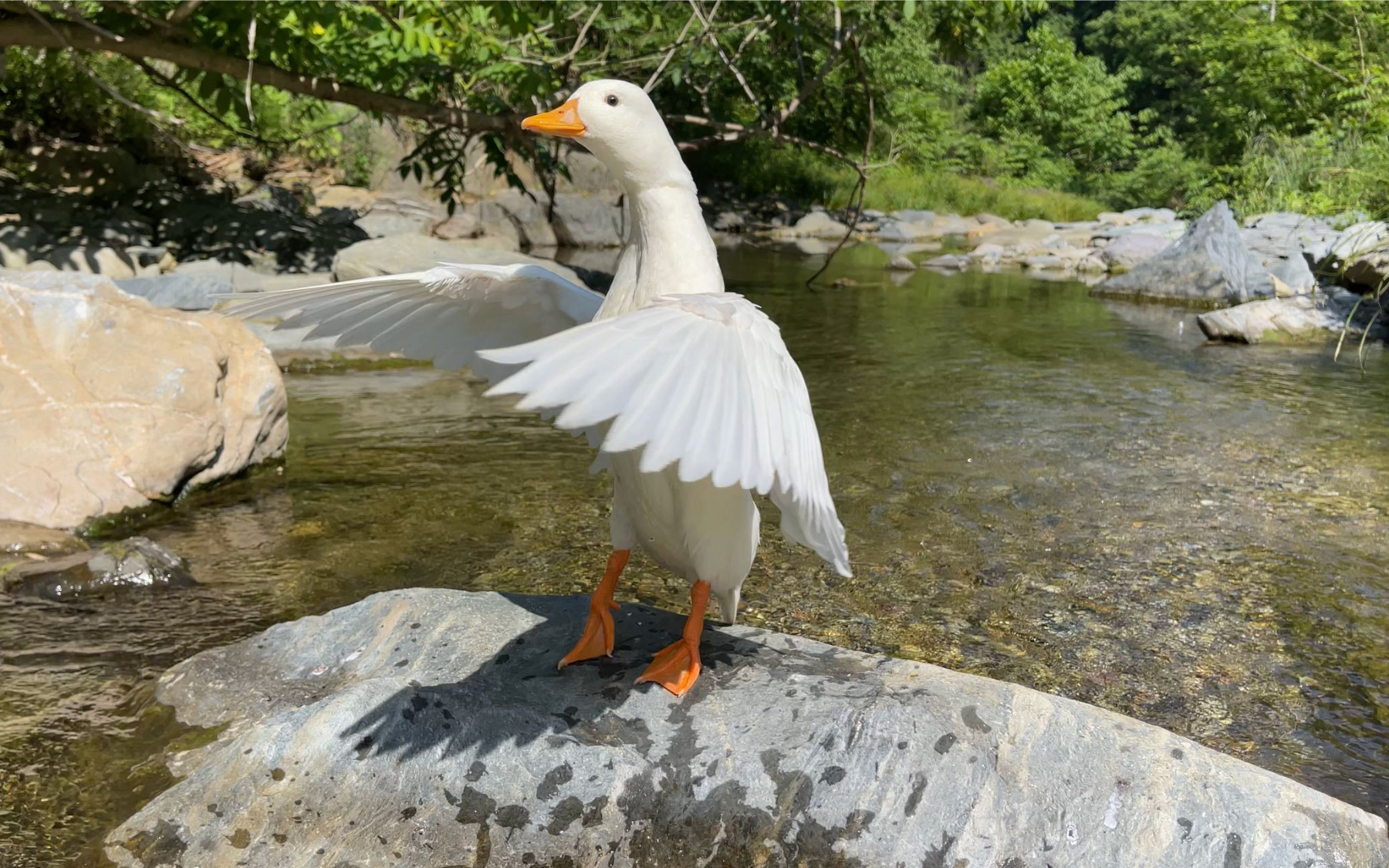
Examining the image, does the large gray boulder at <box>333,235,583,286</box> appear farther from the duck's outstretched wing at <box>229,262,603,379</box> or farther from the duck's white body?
the duck's white body

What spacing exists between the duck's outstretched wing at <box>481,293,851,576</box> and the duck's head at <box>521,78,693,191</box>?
1.89 feet

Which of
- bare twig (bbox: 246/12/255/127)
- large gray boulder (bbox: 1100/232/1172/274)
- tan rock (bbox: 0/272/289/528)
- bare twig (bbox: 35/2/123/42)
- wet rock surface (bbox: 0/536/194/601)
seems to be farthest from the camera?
large gray boulder (bbox: 1100/232/1172/274)

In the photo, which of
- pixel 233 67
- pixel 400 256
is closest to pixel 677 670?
pixel 233 67

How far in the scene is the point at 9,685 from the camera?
3727mm

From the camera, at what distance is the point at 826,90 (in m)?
15.5

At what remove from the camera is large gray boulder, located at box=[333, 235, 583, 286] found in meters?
11.6

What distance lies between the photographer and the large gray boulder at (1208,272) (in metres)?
14.6

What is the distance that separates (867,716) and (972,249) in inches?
800

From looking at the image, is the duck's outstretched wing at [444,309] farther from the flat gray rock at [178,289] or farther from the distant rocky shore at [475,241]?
the flat gray rock at [178,289]

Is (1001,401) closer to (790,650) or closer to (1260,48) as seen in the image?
(790,650)

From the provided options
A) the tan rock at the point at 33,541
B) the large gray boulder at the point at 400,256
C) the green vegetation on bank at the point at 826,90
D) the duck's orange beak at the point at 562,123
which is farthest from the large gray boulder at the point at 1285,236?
the tan rock at the point at 33,541

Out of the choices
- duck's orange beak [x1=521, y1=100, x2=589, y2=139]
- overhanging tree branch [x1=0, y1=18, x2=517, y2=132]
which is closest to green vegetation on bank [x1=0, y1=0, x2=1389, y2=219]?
overhanging tree branch [x1=0, y1=18, x2=517, y2=132]

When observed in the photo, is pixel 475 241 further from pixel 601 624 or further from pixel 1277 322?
pixel 601 624

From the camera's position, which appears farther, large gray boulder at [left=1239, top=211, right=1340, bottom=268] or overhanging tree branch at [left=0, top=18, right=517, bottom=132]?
large gray boulder at [left=1239, top=211, right=1340, bottom=268]
